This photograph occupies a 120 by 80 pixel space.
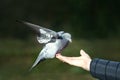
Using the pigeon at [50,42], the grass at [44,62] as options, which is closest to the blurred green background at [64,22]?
the grass at [44,62]

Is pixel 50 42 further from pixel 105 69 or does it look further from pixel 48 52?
pixel 105 69

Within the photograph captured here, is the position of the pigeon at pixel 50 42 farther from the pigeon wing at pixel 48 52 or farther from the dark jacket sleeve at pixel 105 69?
the dark jacket sleeve at pixel 105 69

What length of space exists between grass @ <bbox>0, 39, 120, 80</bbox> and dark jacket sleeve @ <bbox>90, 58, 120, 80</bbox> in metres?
2.31

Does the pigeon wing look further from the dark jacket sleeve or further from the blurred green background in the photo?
the blurred green background

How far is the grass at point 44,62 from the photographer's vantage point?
14.4ft

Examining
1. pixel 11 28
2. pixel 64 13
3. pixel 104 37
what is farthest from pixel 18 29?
pixel 104 37

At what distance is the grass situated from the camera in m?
4.40

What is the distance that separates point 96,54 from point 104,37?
0.59 m

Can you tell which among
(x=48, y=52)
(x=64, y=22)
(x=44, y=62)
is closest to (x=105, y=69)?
(x=48, y=52)

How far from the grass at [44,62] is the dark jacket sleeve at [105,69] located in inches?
91.1

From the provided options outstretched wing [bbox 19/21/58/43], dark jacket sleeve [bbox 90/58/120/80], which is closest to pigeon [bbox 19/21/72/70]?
outstretched wing [bbox 19/21/58/43]

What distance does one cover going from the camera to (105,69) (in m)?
1.91

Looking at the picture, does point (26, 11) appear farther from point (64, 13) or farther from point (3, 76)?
point (3, 76)

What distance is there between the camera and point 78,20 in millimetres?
5387
